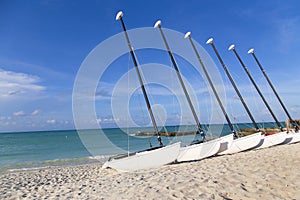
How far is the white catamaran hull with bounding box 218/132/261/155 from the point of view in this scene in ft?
43.6

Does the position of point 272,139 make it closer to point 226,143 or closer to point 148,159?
point 226,143

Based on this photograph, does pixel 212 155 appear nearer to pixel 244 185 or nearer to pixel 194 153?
pixel 194 153

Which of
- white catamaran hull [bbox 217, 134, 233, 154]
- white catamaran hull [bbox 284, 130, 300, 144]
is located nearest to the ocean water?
white catamaran hull [bbox 217, 134, 233, 154]

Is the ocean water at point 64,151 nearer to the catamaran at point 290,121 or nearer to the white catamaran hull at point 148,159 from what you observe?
the white catamaran hull at point 148,159

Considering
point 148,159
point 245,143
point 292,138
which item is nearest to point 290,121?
point 292,138

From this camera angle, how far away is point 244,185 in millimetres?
5633

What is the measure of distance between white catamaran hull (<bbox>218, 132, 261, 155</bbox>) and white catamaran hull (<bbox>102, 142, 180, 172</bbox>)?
16.5 ft

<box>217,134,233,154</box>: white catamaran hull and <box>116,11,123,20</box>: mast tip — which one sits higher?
<box>116,11,123,20</box>: mast tip

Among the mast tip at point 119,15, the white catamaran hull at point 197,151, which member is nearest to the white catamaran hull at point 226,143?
the white catamaran hull at point 197,151

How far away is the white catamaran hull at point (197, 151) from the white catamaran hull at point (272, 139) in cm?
517

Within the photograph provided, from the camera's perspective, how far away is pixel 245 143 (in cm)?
1349

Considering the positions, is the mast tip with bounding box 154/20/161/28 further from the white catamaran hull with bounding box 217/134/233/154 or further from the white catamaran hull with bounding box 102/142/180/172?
the white catamaran hull with bounding box 102/142/180/172

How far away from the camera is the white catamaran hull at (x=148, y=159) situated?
948 cm

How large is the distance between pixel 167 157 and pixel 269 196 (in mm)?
5484
